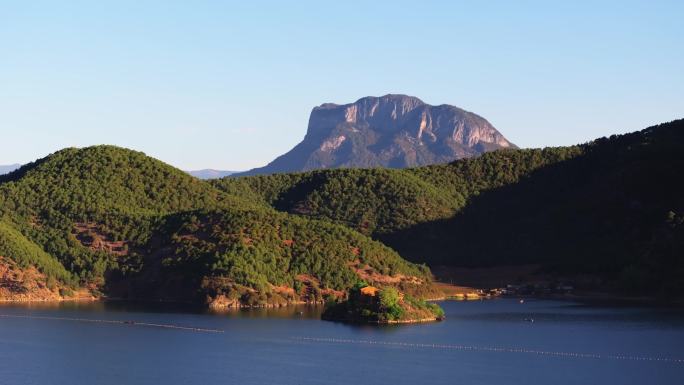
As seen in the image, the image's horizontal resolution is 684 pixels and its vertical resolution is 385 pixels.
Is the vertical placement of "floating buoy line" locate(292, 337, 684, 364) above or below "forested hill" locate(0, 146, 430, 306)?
below

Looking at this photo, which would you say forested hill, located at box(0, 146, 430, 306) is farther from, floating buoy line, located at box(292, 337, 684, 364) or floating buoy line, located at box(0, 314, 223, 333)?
floating buoy line, located at box(292, 337, 684, 364)

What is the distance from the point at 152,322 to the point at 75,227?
42.1m

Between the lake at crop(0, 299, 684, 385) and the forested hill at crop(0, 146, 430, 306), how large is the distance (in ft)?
27.5

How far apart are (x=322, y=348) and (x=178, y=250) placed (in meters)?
51.5

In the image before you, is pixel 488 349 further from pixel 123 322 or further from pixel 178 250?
pixel 178 250

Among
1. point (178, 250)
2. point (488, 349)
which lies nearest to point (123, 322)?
point (178, 250)

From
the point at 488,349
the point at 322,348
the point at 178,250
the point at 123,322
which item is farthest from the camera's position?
the point at 178,250

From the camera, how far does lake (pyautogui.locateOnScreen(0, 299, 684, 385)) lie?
105688 millimetres

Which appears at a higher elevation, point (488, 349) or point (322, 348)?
point (488, 349)

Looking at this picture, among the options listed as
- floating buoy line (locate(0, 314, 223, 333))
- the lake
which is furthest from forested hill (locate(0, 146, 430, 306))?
floating buoy line (locate(0, 314, 223, 333))

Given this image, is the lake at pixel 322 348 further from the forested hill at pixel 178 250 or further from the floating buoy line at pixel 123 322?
the forested hill at pixel 178 250

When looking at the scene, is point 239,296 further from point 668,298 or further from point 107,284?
point 668,298

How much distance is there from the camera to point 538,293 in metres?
191

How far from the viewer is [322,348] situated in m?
121
